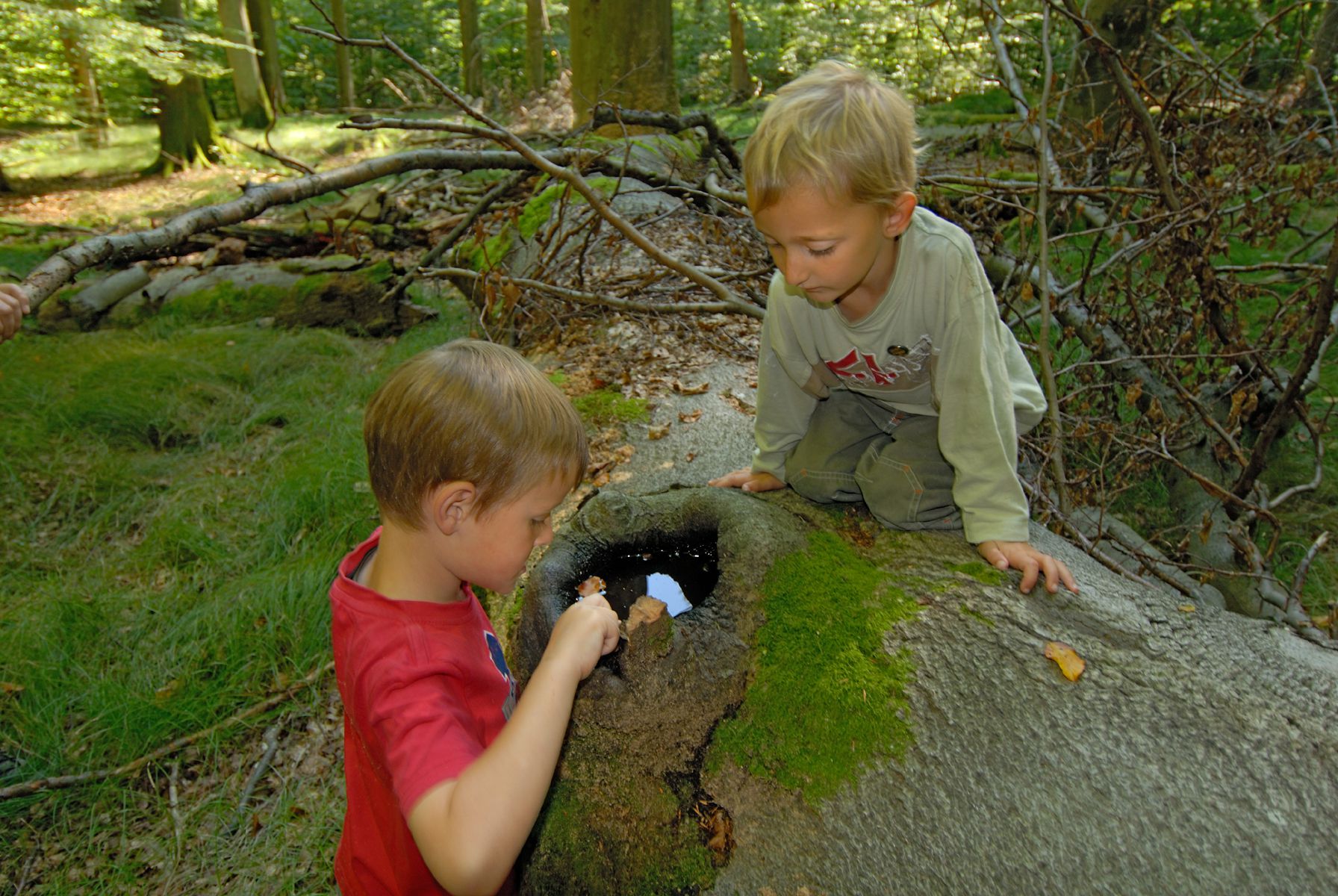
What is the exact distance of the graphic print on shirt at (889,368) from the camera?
212cm

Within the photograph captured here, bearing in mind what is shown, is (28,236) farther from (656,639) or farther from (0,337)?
(656,639)

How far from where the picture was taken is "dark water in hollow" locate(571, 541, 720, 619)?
2.06 meters

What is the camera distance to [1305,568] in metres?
2.67

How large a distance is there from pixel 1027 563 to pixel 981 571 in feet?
0.34

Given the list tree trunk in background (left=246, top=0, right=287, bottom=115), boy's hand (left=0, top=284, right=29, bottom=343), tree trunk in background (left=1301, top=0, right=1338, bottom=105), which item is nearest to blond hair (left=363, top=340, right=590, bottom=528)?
boy's hand (left=0, top=284, right=29, bottom=343)

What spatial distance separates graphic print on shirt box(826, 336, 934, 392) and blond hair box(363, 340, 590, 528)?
1.06 m

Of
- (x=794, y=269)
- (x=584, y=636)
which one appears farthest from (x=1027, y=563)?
(x=584, y=636)

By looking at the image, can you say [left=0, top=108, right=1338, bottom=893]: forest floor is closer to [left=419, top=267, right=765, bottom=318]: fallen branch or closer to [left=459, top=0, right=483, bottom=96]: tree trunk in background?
[left=419, top=267, right=765, bottom=318]: fallen branch

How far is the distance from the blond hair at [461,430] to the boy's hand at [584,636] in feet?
0.96

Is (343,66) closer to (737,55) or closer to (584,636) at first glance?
(737,55)

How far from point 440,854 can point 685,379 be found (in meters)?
2.44

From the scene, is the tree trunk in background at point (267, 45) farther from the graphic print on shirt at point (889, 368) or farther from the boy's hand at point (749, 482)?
the graphic print on shirt at point (889, 368)

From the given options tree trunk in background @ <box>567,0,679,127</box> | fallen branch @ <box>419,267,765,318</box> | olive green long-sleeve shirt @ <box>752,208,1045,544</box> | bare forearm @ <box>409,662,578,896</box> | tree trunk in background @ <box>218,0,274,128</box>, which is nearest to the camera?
bare forearm @ <box>409,662,578,896</box>

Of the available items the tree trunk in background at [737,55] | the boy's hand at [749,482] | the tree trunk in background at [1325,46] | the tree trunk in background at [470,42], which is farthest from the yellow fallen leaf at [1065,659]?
the tree trunk in background at [737,55]
